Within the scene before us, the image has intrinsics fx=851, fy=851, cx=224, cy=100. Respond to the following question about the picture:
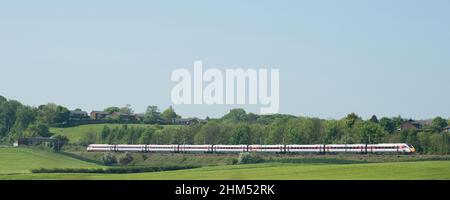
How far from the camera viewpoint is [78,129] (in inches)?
6811

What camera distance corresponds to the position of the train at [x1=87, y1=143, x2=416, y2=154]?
321 ft

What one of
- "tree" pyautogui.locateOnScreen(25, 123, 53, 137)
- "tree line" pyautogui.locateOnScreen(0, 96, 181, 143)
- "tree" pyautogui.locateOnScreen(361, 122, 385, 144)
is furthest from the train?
"tree line" pyautogui.locateOnScreen(0, 96, 181, 143)

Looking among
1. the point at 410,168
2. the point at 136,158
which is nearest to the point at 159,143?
the point at 136,158

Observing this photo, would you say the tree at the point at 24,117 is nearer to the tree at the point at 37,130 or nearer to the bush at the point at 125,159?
the tree at the point at 37,130

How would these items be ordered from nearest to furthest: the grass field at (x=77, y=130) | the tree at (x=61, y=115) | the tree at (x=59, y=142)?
the tree at (x=59, y=142) → the grass field at (x=77, y=130) → the tree at (x=61, y=115)

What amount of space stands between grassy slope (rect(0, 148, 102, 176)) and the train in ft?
78.6

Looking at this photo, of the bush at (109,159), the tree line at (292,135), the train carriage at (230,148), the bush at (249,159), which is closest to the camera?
A: the bush at (249,159)

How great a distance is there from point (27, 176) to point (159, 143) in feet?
240

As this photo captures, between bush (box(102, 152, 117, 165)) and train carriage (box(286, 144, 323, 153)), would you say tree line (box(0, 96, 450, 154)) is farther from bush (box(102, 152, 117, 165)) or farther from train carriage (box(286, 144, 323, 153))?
bush (box(102, 152, 117, 165))

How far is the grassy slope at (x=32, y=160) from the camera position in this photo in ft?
273

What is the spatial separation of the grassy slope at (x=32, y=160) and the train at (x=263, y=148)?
23963 millimetres

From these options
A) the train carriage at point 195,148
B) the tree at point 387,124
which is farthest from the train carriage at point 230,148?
the tree at point 387,124
